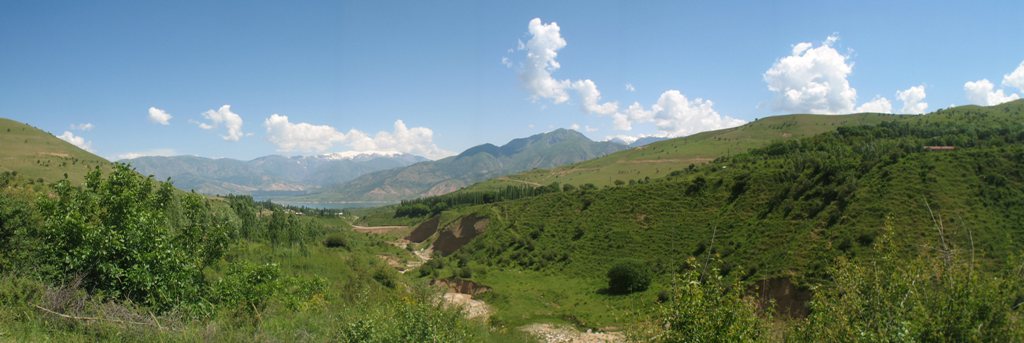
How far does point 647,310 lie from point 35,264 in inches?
→ 631

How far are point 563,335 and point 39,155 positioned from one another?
168673 millimetres

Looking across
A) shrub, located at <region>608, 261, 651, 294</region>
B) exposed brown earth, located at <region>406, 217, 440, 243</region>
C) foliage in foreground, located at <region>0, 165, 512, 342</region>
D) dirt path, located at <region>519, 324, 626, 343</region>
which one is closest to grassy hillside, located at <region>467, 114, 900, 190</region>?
exposed brown earth, located at <region>406, 217, 440, 243</region>

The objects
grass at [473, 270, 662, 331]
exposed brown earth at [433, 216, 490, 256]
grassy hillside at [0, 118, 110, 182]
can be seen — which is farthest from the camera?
grassy hillside at [0, 118, 110, 182]

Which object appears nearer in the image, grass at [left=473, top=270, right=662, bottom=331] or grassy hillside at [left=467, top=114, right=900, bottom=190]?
grass at [left=473, top=270, right=662, bottom=331]

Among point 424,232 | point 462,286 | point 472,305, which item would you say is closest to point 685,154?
point 424,232

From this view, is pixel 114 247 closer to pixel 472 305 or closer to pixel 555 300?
pixel 472 305

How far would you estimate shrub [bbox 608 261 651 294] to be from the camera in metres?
43.8

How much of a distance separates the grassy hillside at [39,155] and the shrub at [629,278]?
4396 inches

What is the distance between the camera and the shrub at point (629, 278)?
4384 centimetres

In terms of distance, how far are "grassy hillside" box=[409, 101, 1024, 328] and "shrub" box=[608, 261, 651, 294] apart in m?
1.58

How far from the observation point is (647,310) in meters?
A: 12.3

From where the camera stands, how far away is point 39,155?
125m

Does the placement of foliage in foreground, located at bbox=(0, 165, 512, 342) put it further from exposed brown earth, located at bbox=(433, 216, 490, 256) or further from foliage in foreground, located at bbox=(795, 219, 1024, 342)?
exposed brown earth, located at bbox=(433, 216, 490, 256)

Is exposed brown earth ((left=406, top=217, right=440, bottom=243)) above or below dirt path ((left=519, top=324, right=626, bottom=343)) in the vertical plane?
below
